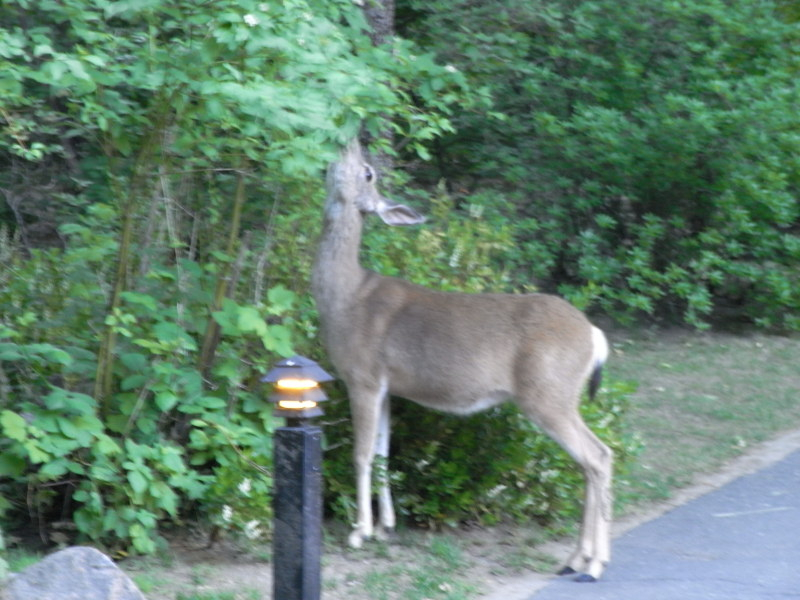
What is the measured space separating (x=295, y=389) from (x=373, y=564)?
1.88 metres

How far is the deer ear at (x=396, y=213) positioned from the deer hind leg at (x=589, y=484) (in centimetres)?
138

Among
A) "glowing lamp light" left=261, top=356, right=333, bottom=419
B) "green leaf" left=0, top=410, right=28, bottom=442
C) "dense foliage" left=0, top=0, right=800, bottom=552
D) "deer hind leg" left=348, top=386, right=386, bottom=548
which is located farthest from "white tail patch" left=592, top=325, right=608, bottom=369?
"green leaf" left=0, top=410, right=28, bottom=442

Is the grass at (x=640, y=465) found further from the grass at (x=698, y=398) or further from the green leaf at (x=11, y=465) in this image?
the green leaf at (x=11, y=465)

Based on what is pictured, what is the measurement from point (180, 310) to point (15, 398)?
0.99 meters

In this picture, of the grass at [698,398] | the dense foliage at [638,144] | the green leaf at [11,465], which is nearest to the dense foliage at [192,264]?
the green leaf at [11,465]

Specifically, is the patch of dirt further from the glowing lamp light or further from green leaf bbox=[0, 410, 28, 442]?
the glowing lamp light

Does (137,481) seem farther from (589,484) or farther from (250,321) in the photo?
(589,484)

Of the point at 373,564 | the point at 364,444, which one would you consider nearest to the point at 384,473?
the point at 364,444

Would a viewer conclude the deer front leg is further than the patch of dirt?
Yes

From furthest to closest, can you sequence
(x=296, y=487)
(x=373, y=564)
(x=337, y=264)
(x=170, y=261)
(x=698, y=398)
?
1. (x=698, y=398)
2. (x=170, y=261)
3. (x=337, y=264)
4. (x=373, y=564)
5. (x=296, y=487)

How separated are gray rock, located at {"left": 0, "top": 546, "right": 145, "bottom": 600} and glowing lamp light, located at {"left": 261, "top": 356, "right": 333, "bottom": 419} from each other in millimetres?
1032

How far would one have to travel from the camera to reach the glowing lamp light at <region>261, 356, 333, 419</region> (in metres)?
4.88

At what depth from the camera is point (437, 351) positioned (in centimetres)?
666

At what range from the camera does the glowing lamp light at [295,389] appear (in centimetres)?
488
